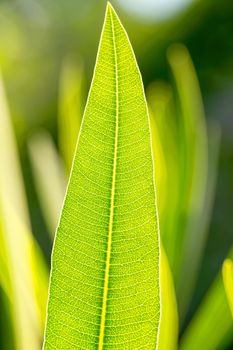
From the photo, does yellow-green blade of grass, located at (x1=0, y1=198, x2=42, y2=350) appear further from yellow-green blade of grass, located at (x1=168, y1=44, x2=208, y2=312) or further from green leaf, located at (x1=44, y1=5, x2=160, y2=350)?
green leaf, located at (x1=44, y1=5, x2=160, y2=350)

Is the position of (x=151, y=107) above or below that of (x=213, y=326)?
above

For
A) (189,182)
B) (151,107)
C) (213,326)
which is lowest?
(213,326)

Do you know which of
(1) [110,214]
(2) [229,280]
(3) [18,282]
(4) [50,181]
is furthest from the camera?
(4) [50,181]

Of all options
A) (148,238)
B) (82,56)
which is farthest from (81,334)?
(82,56)

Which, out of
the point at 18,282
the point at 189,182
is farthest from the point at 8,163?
the point at 189,182

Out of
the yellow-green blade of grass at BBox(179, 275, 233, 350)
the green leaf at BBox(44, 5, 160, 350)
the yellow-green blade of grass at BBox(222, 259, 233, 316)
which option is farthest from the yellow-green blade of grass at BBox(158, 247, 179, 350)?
the green leaf at BBox(44, 5, 160, 350)

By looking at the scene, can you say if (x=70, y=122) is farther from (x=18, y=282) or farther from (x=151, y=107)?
(x=18, y=282)

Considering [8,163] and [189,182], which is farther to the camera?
[189,182]
